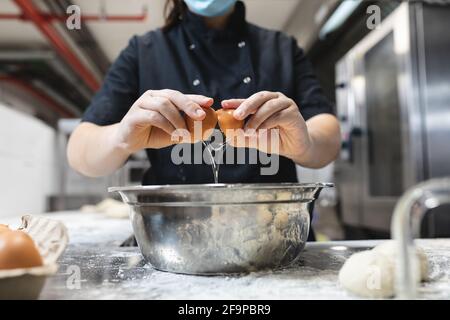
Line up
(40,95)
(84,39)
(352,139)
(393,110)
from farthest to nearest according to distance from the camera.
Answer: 1. (40,95)
2. (84,39)
3. (352,139)
4. (393,110)

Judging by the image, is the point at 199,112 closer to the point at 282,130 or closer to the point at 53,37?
the point at 282,130

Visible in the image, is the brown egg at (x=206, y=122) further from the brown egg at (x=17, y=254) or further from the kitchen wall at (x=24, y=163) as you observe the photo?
the kitchen wall at (x=24, y=163)

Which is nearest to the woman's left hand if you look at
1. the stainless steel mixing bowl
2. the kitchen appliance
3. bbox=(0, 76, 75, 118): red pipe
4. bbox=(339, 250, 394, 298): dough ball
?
the stainless steel mixing bowl

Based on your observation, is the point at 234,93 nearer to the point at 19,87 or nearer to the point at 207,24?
the point at 207,24

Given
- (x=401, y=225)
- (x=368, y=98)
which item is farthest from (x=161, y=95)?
(x=368, y=98)

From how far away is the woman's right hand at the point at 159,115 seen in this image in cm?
54

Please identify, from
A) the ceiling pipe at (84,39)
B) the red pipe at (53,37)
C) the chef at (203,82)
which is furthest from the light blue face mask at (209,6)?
the red pipe at (53,37)

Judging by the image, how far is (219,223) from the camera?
0.49m

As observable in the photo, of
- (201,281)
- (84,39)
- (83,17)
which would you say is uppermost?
(84,39)

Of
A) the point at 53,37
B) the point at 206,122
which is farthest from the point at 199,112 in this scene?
the point at 53,37

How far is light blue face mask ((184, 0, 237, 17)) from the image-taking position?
0.71 m

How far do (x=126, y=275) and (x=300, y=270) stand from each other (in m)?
0.23

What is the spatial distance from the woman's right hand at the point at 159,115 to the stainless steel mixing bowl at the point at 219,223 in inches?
4.4

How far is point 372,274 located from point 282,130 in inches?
10.8
